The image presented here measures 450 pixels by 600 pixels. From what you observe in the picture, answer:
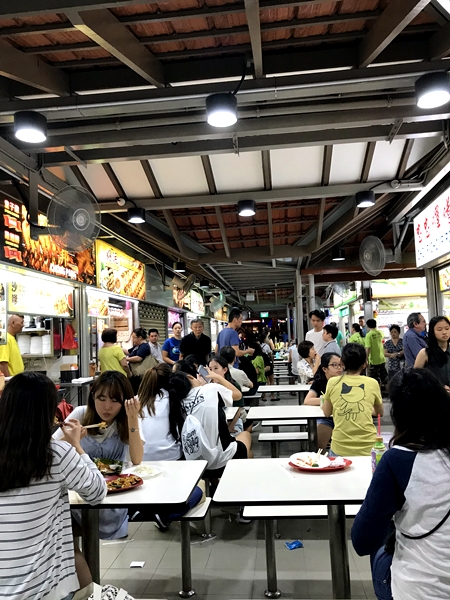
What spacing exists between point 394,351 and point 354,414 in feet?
22.9

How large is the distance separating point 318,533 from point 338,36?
3954mm

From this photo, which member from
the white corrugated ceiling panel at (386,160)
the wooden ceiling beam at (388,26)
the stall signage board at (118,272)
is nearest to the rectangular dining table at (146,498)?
the wooden ceiling beam at (388,26)

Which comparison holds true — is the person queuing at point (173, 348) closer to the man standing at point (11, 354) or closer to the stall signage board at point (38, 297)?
the stall signage board at point (38, 297)

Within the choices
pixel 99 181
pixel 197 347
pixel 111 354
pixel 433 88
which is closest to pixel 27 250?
pixel 99 181

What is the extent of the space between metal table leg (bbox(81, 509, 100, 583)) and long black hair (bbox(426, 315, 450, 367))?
3.63 m

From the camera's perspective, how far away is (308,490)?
227 cm

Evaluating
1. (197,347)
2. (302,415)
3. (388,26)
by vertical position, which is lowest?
(302,415)

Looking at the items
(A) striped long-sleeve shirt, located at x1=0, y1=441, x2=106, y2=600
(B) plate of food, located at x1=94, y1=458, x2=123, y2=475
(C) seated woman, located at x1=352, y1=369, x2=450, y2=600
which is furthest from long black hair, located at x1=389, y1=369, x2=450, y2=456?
(B) plate of food, located at x1=94, y1=458, x2=123, y2=475

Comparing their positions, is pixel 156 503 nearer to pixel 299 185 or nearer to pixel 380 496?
pixel 380 496

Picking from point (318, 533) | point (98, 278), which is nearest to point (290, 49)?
point (318, 533)

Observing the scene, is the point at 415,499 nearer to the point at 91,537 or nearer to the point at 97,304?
the point at 91,537

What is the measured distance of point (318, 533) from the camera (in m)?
3.81

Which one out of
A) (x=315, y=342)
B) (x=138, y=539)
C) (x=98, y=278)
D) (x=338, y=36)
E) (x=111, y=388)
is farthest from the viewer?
(x=98, y=278)

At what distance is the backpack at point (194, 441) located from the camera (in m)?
3.51
